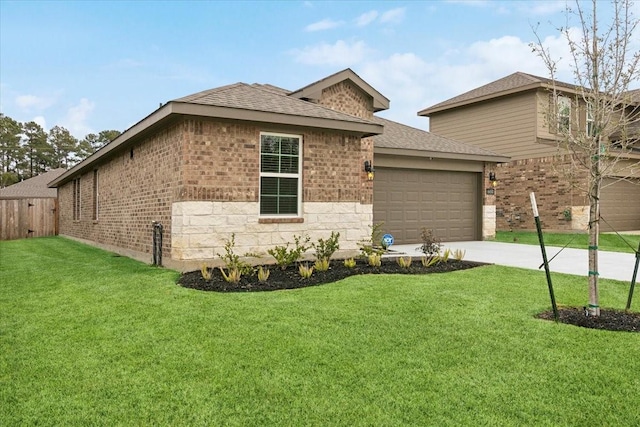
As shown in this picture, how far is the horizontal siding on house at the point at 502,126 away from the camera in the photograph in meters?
17.6

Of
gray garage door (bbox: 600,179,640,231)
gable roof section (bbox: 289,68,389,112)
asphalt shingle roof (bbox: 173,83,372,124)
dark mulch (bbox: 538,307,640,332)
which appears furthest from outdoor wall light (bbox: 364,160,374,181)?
gray garage door (bbox: 600,179,640,231)

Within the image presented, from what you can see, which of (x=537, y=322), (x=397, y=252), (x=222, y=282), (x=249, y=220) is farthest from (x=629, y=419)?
(x=397, y=252)

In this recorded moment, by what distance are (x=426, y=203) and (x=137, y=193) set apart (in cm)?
831

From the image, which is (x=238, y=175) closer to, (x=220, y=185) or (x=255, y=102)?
(x=220, y=185)

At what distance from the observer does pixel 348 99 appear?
540 inches

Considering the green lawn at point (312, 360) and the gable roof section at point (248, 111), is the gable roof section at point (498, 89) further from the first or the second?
the green lawn at point (312, 360)

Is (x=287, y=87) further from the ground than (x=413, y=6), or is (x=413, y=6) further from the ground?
(x=413, y=6)

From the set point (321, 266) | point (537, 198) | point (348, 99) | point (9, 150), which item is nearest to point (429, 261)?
point (321, 266)

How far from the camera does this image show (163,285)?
6730mm

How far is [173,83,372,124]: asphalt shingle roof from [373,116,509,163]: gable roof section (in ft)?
12.0

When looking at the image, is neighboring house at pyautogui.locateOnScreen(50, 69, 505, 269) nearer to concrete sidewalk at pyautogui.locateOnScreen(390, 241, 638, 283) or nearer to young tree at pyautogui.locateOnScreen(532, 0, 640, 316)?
A: concrete sidewalk at pyautogui.locateOnScreen(390, 241, 638, 283)

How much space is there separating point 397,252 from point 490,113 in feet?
36.3

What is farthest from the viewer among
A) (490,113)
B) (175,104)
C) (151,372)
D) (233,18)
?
(490,113)

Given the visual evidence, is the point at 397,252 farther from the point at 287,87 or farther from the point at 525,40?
the point at 287,87
